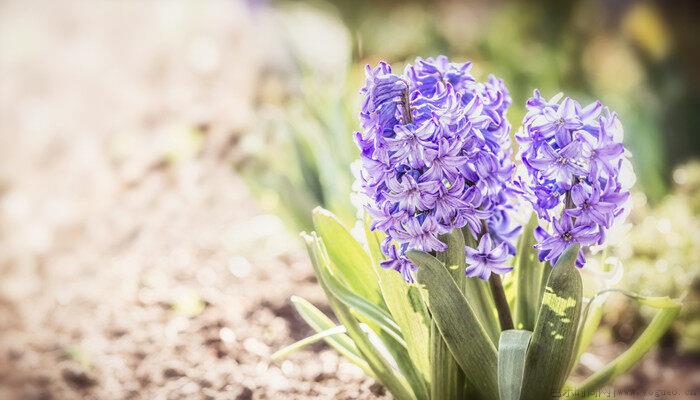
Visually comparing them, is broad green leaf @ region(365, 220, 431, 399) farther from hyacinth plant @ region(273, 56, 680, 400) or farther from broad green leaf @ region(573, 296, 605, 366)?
broad green leaf @ region(573, 296, 605, 366)

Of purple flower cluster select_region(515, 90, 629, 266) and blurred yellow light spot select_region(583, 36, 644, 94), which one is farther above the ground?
blurred yellow light spot select_region(583, 36, 644, 94)

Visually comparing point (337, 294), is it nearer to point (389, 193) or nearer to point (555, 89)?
point (389, 193)

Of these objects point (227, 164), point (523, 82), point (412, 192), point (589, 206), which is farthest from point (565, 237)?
point (523, 82)

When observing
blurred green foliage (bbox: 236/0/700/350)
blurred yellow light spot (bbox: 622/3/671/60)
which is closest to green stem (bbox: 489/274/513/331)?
blurred green foliage (bbox: 236/0/700/350)

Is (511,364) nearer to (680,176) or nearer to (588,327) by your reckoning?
(588,327)

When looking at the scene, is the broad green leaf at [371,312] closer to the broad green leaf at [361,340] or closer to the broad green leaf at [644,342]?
the broad green leaf at [361,340]
